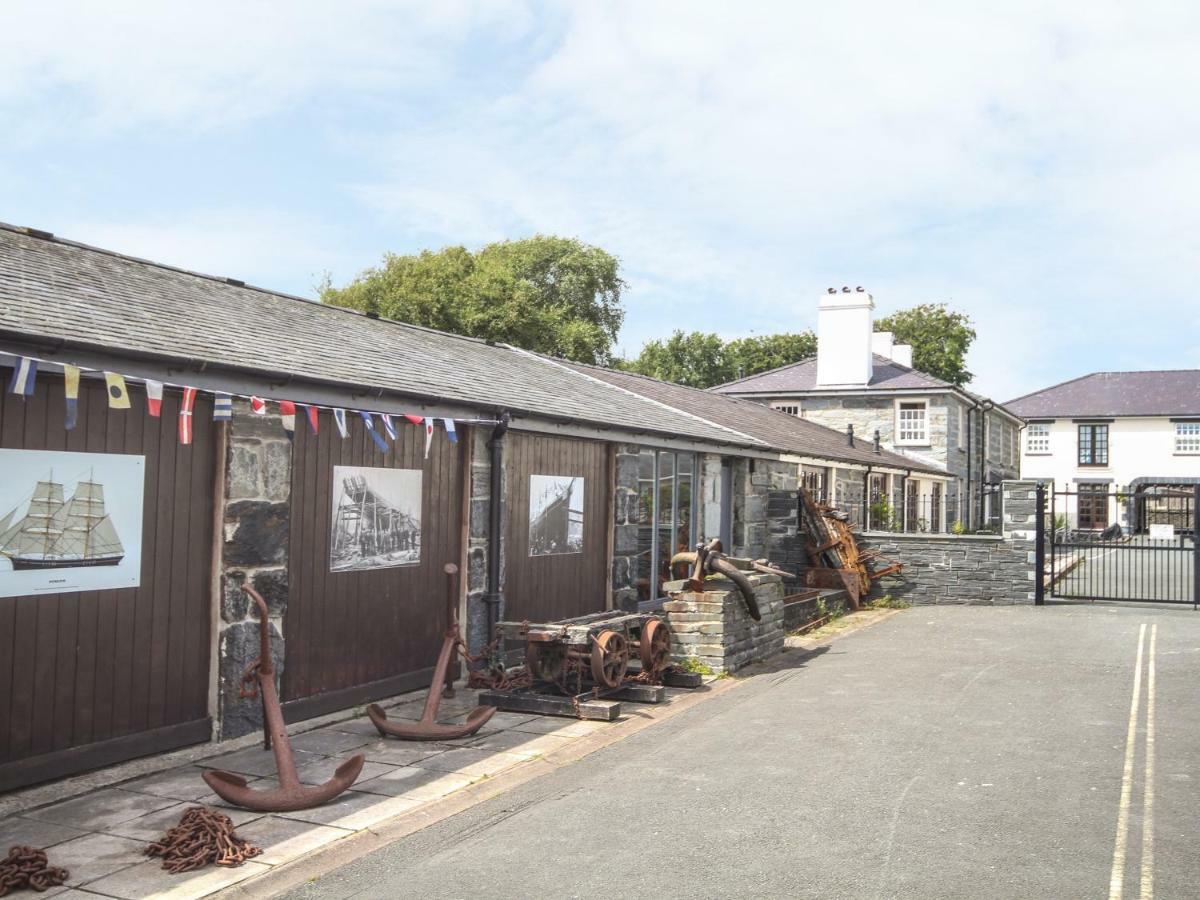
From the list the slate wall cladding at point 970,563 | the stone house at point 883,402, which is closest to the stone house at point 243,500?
the slate wall cladding at point 970,563

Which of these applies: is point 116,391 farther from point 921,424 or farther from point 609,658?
point 921,424

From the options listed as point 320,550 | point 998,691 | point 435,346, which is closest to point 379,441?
point 320,550

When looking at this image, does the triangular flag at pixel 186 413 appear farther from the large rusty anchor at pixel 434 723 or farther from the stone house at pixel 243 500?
the large rusty anchor at pixel 434 723

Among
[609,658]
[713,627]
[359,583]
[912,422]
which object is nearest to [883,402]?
[912,422]

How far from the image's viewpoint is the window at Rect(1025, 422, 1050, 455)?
5241cm

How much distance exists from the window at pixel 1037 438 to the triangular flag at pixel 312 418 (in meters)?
49.8

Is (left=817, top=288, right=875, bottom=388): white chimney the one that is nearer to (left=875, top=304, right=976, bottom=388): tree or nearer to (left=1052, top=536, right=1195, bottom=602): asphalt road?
(left=1052, top=536, right=1195, bottom=602): asphalt road

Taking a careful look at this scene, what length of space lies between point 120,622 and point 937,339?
51941 millimetres

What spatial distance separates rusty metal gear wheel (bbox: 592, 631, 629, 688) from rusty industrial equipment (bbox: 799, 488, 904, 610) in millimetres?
9467

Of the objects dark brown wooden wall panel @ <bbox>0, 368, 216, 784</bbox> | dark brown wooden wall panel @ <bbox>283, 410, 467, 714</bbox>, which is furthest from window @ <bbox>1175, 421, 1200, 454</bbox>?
dark brown wooden wall panel @ <bbox>0, 368, 216, 784</bbox>

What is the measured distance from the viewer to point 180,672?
25.9 ft

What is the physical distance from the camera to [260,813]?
21.1ft

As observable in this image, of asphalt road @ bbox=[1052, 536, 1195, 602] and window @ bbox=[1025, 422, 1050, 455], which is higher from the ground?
window @ bbox=[1025, 422, 1050, 455]

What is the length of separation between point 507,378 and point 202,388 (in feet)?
20.2
